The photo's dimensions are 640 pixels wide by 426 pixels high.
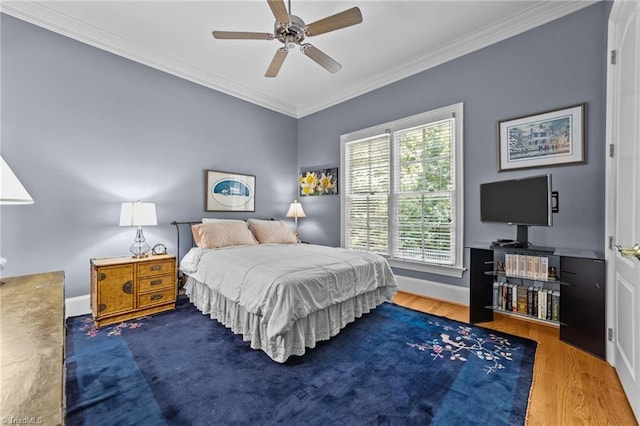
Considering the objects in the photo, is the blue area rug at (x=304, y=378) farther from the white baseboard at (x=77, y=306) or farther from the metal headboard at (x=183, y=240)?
the metal headboard at (x=183, y=240)

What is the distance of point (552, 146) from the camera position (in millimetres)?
2645

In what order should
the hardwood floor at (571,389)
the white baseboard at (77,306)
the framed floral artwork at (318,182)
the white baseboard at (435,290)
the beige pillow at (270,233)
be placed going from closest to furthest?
1. the hardwood floor at (571,389)
2. the white baseboard at (77,306)
3. the white baseboard at (435,290)
4. the beige pillow at (270,233)
5. the framed floral artwork at (318,182)

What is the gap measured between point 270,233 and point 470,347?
269cm

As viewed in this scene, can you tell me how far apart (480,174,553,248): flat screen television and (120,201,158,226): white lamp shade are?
3.62 meters

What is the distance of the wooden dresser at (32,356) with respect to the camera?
583 millimetres

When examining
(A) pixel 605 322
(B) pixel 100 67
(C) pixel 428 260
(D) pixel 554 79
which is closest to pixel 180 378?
(C) pixel 428 260

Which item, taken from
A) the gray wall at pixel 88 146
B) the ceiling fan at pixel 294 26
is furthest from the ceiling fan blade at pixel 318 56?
the gray wall at pixel 88 146

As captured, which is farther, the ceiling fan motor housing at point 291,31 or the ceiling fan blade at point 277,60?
the ceiling fan blade at point 277,60

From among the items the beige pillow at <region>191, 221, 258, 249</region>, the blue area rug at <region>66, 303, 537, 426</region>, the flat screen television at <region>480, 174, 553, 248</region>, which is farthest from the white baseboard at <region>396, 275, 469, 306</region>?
the beige pillow at <region>191, 221, 258, 249</region>

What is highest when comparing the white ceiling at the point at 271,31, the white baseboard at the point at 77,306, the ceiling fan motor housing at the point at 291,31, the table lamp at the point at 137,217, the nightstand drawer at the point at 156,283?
the white ceiling at the point at 271,31

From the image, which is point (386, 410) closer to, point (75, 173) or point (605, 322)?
point (605, 322)

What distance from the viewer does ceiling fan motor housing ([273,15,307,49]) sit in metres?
Result: 2.21

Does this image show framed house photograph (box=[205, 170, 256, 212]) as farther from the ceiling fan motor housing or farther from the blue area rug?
the ceiling fan motor housing

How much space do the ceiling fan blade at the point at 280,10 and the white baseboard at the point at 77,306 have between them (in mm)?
3419
